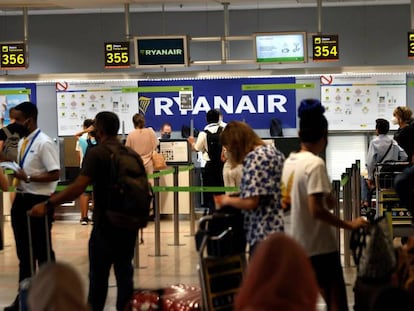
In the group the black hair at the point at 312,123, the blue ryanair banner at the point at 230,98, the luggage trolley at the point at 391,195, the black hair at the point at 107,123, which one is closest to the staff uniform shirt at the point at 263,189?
the black hair at the point at 312,123

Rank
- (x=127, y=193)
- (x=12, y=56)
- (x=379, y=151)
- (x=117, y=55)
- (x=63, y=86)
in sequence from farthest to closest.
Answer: (x=63, y=86) → (x=12, y=56) → (x=117, y=55) → (x=379, y=151) → (x=127, y=193)

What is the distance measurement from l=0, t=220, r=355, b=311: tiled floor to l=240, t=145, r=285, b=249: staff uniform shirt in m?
2.25

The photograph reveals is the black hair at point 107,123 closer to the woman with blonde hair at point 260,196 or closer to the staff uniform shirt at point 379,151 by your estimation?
the woman with blonde hair at point 260,196

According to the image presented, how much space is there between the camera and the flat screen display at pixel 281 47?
1580 cm

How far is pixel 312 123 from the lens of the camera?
5.29 meters

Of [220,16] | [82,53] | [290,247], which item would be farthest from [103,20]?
[290,247]

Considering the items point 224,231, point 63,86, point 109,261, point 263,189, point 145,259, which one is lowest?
point 145,259

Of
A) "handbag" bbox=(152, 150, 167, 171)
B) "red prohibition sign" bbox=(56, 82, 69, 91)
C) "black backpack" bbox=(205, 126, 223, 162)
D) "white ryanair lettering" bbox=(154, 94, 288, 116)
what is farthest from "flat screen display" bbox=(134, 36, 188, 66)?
"black backpack" bbox=(205, 126, 223, 162)

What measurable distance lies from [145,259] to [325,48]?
6.53 metres

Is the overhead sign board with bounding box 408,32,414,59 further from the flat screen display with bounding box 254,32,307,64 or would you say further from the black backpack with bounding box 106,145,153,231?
the black backpack with bounding box 106,145,153,231

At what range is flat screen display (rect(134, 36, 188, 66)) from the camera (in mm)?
15922

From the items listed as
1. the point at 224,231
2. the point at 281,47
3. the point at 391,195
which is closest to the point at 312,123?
the point at 224,231

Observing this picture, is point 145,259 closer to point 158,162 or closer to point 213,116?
point 213,116

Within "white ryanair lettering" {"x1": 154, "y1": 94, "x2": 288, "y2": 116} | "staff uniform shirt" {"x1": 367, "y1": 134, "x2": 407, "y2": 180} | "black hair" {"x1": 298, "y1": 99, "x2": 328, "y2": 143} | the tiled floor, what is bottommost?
the tiled floor
